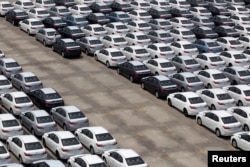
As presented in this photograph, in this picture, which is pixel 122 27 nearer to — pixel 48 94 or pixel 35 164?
pixel 48 94

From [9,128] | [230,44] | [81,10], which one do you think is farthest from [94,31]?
[9,128]

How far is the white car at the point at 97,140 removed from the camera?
36750 mm

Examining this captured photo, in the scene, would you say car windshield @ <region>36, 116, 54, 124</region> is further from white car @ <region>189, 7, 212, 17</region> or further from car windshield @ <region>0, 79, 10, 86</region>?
white car @ <region>189, 7, 212, 17</region>

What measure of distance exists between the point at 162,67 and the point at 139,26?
44.1 feet

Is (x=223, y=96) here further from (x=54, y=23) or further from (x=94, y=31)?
(x=54, y=23)

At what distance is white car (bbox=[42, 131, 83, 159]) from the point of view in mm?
35719

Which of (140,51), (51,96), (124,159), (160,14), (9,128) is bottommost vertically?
(124,159)

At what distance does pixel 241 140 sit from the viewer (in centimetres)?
3831

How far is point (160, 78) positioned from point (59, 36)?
15.2 metres

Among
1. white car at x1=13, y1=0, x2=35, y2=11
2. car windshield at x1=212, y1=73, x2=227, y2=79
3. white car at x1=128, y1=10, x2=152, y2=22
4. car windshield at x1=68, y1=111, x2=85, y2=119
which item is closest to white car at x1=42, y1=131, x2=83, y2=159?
car windshield at x1=68, y1=111, x2=85, y2=119

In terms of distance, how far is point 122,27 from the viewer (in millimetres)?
62406

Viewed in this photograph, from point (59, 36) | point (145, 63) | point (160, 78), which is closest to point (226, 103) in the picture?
point (160, 78)

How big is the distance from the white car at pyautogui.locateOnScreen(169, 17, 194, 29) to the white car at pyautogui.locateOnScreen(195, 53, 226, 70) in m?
12.0

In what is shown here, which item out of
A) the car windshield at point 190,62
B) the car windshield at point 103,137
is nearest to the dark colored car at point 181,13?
the car windshield at point 190,62
